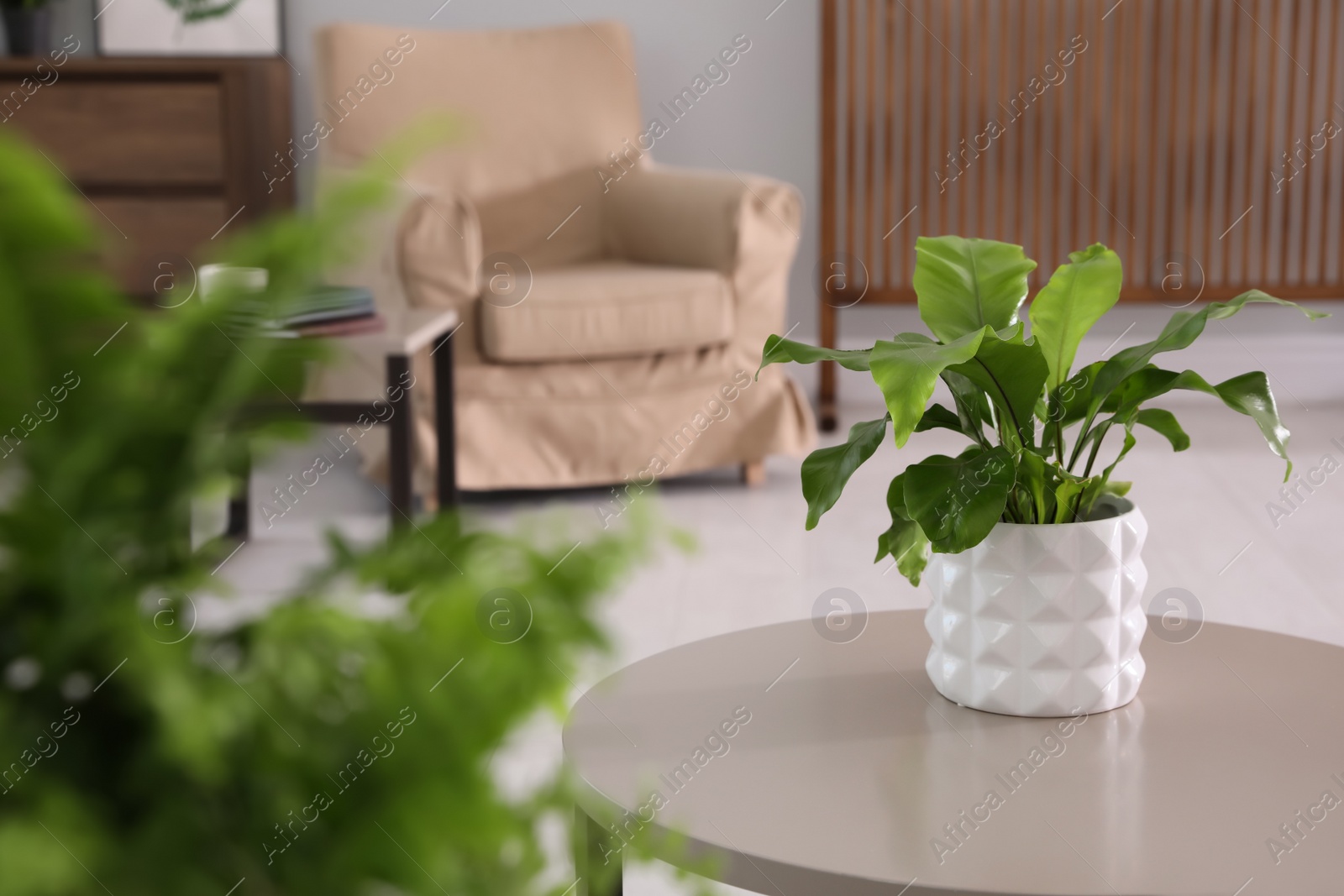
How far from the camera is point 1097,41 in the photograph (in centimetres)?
360

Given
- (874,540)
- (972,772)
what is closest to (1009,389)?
(972,772)

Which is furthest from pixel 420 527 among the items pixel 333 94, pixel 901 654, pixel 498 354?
pixel 333 94

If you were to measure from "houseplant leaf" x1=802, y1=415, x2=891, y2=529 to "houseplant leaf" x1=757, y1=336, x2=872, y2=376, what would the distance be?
0.05 meters

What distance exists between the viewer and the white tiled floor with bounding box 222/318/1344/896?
2215mm

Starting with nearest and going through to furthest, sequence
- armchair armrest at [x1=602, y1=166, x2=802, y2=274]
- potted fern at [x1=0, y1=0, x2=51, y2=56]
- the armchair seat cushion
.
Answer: the armchair seat cushion, armchair armrest at [x1=602, y1=166, x2=802, y2=274], potted fern at [x1=0, y1=0, x2=51, y2=56]

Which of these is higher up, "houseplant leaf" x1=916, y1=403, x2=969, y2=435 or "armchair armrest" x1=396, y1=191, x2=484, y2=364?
"houseplant leaf" x1=916, y1=403, x2=969, y2=435

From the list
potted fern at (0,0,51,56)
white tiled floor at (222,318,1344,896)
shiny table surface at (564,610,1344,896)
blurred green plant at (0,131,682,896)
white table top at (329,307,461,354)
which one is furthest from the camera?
potted fern at (0,0,51,56)

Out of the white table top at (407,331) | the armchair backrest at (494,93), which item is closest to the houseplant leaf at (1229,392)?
the white table top at (407,331)

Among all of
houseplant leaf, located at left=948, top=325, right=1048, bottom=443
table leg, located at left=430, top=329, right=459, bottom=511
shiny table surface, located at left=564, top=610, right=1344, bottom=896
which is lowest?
table leg, located at left=430, top=329, right=459, bottom=511

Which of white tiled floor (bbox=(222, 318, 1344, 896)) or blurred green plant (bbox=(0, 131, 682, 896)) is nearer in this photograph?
blurred green plant (bbox=(0, 131, 682, 896))

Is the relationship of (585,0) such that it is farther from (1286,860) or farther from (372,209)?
(372,209)

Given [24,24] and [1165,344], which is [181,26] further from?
[1165,344]

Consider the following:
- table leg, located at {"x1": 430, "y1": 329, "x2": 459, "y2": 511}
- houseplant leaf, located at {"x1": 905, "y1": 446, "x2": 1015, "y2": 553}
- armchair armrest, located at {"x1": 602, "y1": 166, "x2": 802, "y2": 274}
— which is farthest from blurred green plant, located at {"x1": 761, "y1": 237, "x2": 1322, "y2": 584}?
armchair armrest, located at {"x1": 602, "y1": 166, "x2": 802, "y2": 274}

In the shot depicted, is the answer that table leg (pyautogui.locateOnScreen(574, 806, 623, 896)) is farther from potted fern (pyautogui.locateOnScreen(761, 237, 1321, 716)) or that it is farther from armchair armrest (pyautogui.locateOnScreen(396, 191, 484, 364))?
armchair armrest (pyautogui.locateOnScreen(396, 191, 484, 364))
